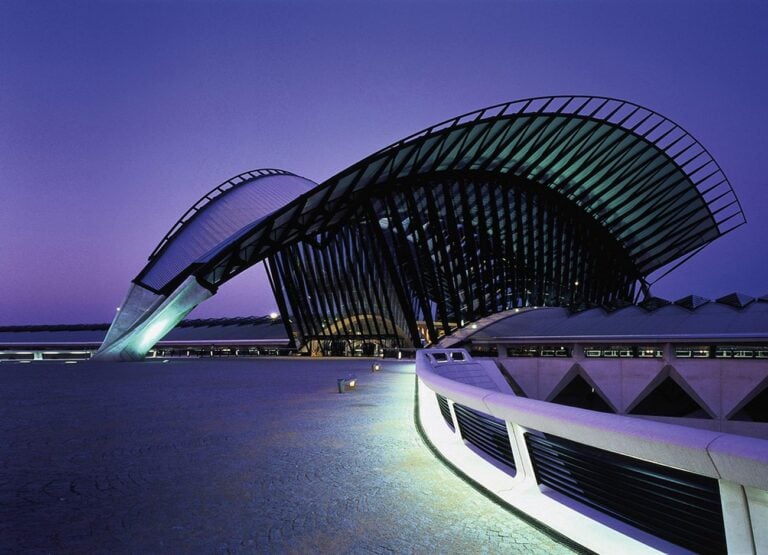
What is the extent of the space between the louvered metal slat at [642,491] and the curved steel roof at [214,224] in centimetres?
3370

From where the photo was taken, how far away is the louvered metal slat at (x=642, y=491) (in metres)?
2.54

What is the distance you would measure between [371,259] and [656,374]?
77.8ft

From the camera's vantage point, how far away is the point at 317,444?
7043 mm

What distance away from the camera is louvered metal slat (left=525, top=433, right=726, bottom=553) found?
254cm

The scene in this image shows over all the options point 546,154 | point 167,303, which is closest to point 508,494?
point 167,303

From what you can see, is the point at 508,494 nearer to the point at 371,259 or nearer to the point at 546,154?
the point at 371,259

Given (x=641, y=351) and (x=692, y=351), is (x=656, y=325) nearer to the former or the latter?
(x=641, y=351)

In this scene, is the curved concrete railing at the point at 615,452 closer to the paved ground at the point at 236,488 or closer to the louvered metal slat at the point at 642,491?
the louvered metal slat at the point at 642,491

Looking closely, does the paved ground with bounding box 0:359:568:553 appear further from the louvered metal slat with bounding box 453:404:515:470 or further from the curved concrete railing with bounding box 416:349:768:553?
Result: the louvered metal slat with bounding box 453:404:515:470

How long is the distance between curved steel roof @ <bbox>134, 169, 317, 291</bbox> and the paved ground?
2764 cm

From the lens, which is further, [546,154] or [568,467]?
[546,154]

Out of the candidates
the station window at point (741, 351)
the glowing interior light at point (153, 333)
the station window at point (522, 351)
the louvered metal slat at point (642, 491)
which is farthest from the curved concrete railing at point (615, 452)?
the glowing interior light at point (153, 333)

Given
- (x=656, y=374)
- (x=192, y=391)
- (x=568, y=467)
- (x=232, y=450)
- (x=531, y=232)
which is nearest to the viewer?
(x=568, y=467)

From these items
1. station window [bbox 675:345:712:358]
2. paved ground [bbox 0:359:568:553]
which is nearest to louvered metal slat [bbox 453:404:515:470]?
paved ground [bbox 0:359:568:553]
